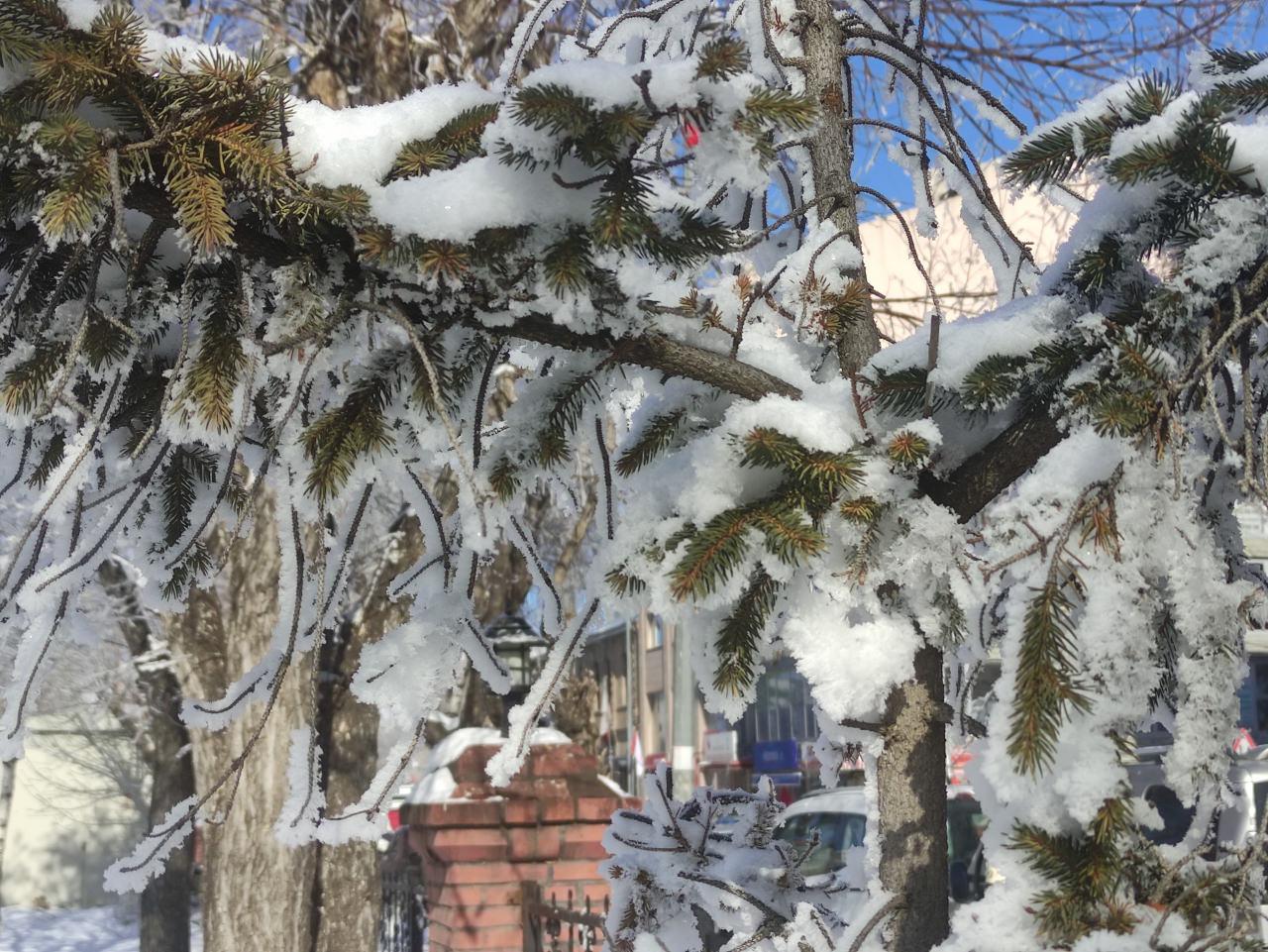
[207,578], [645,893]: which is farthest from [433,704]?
[645,893]

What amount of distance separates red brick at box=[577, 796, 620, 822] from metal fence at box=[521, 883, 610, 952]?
39cm

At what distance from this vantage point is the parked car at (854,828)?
9.09 metres

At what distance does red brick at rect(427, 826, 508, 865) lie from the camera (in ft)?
18.3

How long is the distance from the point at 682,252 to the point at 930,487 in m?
0.67

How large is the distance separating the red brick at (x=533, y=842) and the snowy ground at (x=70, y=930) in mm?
13129

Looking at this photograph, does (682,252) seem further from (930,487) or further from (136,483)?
(136,483)

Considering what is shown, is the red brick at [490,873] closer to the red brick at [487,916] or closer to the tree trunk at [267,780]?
the red brick at [487,916]

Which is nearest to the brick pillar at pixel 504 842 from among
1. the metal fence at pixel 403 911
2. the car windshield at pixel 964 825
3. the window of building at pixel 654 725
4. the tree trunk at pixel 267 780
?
the tree trunk at pixel 267 780

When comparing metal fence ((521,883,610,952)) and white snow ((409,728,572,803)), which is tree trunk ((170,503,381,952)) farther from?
metal fence ((521,883,610,952))

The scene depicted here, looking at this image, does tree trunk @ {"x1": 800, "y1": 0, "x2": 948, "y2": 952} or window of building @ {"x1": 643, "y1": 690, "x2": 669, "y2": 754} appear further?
window of building @ {"x1": 643, "y1": 690, "x2": 669, "y2": 754}

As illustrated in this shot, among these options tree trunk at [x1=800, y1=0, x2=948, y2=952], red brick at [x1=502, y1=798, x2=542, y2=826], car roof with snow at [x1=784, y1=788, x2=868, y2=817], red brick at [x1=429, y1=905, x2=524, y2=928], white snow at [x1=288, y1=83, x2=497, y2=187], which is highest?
white snow at [x1=288, y1=83, x2=497, y2=187]

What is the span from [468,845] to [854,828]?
16.1ft

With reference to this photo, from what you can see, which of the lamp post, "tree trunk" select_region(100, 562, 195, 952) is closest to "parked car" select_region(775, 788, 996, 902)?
the lamp post

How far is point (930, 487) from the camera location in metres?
2.07
